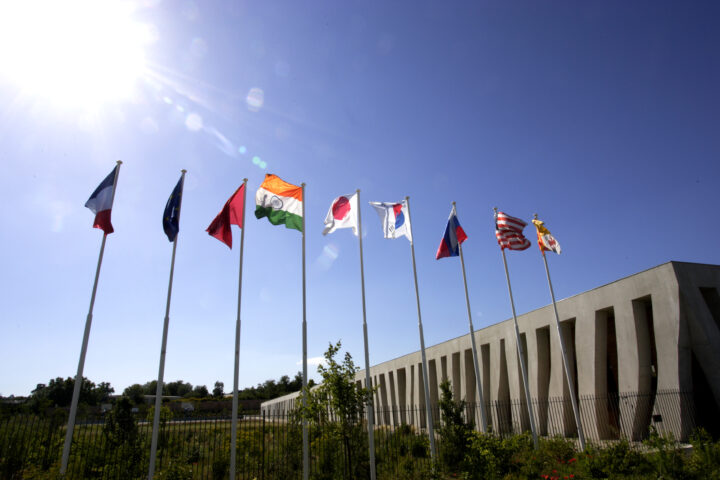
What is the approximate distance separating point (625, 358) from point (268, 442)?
56.6 feet

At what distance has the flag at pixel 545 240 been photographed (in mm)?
20312

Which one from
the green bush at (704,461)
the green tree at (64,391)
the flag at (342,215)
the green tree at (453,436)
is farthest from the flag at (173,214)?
the green tree at (64,391)

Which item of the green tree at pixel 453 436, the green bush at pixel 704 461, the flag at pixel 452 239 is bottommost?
the green bush at pixel 704 461

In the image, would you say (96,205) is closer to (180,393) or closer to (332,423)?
(332,423)

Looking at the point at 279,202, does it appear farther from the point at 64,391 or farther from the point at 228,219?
the point at 64,391

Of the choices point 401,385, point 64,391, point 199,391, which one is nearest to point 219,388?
point 199,391

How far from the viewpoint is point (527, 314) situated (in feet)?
89.4

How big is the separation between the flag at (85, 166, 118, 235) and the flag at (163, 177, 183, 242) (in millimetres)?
1765

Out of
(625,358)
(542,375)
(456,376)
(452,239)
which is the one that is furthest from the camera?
(456,376)

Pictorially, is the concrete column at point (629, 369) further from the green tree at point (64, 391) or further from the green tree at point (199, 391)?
the green tree at point (199, 391)

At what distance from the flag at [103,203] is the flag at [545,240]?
60.4ft

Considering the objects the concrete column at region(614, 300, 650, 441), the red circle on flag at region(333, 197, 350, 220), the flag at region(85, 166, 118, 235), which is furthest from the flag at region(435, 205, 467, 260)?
the flag at region(85, 166, 118, 235)

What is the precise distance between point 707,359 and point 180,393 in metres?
147

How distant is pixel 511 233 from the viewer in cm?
1906
